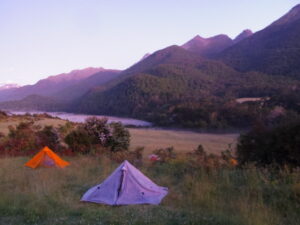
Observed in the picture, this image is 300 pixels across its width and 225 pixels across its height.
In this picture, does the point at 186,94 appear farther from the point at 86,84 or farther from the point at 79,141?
the point at 86,84

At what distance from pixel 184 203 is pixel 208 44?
12261 centimetres

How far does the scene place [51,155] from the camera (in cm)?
1048

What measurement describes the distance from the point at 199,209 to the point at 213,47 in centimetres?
11865

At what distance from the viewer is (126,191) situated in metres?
5.78

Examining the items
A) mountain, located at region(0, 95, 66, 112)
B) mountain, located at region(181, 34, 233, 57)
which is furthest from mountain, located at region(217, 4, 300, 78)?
mountain, located at region(0, 95, 66, 112)

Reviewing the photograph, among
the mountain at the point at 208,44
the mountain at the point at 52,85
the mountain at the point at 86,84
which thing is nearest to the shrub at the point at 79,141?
the mountain at the point at 86,84

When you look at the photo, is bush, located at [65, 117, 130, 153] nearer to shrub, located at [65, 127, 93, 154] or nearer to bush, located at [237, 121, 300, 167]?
shrub, located at [65, 127, 93, 154]

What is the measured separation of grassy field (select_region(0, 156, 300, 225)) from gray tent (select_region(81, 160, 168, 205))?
187 mm

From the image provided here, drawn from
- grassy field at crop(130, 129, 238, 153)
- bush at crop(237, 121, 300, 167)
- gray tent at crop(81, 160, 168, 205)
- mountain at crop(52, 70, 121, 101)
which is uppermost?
mountain at crop(52, 70, 121, 101)

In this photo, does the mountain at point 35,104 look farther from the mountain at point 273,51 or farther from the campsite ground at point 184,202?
the campsite ground at point 184,202

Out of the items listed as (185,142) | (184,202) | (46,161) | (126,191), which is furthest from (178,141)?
(184,202)

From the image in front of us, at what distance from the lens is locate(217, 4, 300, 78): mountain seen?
199 ft

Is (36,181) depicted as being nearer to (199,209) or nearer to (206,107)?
(199,209)

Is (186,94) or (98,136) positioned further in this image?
(186,94)
